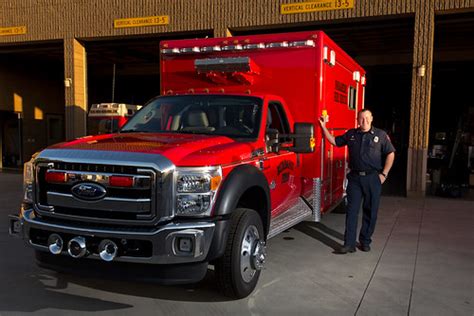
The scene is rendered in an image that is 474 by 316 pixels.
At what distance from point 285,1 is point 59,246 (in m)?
9.47

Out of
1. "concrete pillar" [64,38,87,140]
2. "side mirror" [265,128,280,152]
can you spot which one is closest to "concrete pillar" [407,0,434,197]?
"side mirror" [265,128,280,152]

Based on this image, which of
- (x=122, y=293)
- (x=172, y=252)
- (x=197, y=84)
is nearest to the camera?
→ (x=172, y=252)

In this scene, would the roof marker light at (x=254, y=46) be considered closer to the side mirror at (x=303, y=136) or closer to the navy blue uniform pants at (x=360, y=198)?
the side mirror at (x=303, y=136)

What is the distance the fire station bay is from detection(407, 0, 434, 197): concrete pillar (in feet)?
0.07

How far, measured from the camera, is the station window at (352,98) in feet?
26.5

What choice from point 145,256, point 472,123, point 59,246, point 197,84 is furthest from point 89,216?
point 472,123

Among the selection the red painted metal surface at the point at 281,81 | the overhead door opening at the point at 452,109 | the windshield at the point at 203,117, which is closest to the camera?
the windshield at the point at 203,117

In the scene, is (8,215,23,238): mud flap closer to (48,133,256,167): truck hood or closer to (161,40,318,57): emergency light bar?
(48,133,256,167): truck hood

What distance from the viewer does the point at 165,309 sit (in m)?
3.95

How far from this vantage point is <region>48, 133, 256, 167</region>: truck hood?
11.8 feet

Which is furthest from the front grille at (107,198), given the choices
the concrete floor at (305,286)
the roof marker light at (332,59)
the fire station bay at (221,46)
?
the roof marker light at (332,59)

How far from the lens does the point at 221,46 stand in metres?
6.10

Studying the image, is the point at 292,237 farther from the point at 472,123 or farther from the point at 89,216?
the point at 472,123

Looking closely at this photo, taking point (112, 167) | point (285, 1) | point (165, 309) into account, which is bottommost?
point (165, 309)
